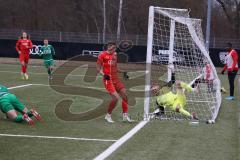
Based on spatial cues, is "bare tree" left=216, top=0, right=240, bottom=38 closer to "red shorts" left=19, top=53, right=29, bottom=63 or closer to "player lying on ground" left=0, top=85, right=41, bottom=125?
"red shorts" left=19, top=53, right=29, bottom=63

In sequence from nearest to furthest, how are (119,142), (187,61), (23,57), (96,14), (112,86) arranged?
(119,142)
(112,86)
(187,61)
(23,57)
(96,14)

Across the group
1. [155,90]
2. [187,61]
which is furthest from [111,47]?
[187,61]

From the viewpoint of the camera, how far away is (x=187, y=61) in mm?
15727

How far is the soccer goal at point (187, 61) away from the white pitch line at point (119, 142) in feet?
4.07

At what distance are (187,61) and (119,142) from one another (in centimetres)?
679

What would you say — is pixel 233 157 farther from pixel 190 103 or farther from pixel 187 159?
pixel 190 103

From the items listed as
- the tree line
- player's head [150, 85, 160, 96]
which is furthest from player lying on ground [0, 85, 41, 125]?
the tree line

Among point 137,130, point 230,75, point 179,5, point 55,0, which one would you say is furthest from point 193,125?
point 55,0

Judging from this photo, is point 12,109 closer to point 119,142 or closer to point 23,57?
point 119,142

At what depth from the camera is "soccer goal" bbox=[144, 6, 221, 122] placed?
508 inches

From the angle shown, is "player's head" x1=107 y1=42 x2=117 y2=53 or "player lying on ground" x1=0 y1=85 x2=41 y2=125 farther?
"player's head" x1=107 y1=42 x2=117 y2=53

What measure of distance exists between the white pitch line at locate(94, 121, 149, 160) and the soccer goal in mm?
1240

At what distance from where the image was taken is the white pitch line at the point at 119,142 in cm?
834

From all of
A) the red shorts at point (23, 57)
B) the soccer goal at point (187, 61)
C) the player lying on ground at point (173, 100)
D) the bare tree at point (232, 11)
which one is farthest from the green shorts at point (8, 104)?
the bare tree at point (232, 11)
